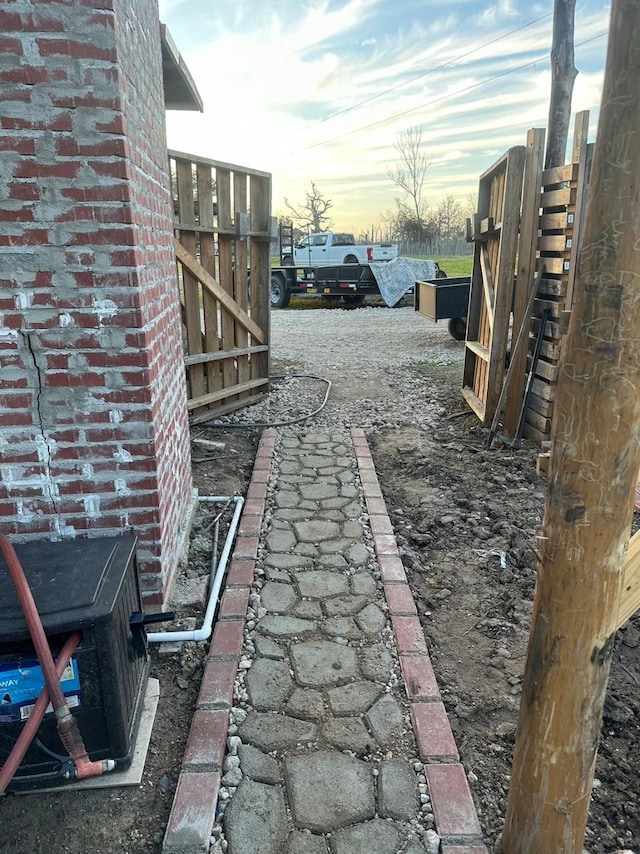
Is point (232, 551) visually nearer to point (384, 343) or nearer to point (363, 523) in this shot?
point (363, 523)

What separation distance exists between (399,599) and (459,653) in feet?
1.36

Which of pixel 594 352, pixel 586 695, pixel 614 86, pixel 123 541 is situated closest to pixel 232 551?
pixel 123 541

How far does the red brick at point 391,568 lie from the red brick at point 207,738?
3.94 feet

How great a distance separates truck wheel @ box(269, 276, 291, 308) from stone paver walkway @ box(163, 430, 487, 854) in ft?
45.7

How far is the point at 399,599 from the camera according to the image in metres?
2.88

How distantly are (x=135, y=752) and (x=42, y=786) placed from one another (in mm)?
298

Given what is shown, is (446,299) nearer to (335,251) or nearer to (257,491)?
(257,491)

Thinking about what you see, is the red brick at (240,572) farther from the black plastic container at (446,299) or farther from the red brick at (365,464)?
the black plastic container at (446,299)

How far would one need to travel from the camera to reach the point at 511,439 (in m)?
5.05

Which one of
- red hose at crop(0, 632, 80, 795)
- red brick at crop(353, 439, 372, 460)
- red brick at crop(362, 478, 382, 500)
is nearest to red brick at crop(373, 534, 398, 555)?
red brick at crop(362, 478, 382, 500)

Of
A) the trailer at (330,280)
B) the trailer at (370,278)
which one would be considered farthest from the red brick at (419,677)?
the trailer at (330,280)

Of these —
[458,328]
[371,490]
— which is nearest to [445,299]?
[458,328]

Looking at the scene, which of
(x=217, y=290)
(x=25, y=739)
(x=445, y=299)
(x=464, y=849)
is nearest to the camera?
(x=25, y=739)

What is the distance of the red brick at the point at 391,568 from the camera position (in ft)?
10.0
